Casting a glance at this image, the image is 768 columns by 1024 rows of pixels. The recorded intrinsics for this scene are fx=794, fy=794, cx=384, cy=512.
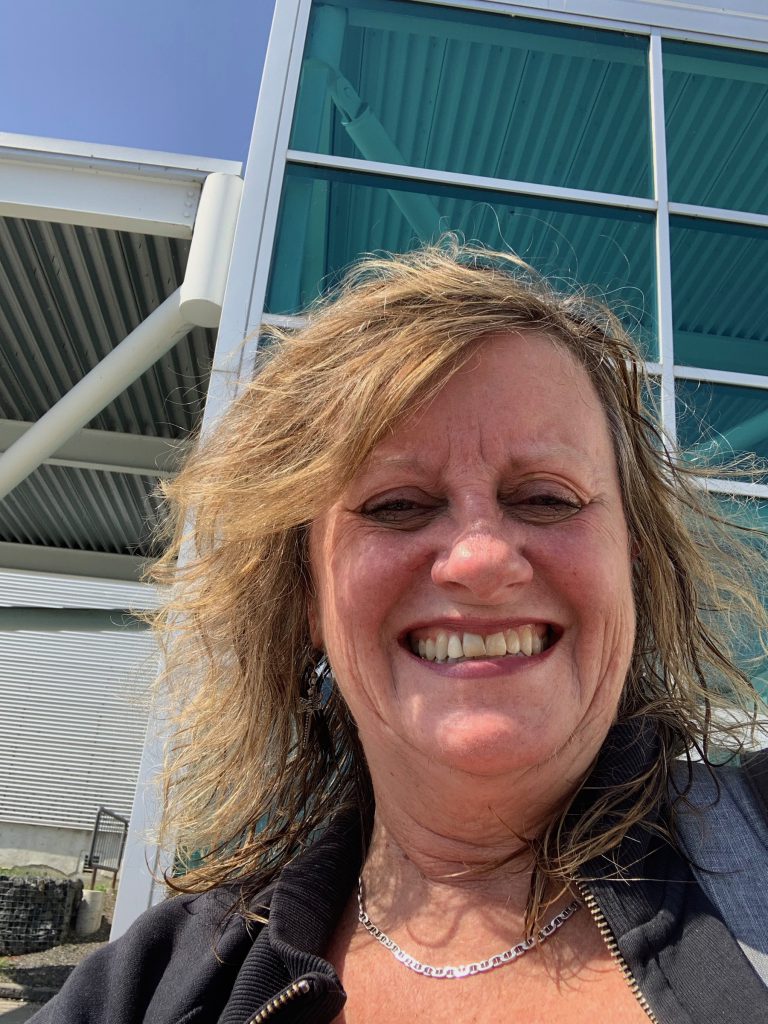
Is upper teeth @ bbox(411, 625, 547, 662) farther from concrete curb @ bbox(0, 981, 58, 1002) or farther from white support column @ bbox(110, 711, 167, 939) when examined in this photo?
concrete curb @ bbox(0, 981, 58, 1002)

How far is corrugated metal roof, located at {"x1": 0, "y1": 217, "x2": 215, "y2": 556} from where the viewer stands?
5758 mm

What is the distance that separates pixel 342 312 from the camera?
5.25 feet

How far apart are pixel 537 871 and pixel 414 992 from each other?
0.26 metres

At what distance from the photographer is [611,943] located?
3.67ft

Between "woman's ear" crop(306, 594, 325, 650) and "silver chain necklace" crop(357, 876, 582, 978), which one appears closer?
"silver chain necklace" crop(357, 876, 582, 978)

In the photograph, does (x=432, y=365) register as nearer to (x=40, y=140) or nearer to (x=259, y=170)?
(x=259, y=170)

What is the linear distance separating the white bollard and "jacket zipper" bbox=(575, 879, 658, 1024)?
812 inches

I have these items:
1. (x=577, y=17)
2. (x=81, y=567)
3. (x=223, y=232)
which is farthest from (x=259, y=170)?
(x=81, y=567)

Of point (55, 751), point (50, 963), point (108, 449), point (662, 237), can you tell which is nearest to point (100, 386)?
point (108, 449)

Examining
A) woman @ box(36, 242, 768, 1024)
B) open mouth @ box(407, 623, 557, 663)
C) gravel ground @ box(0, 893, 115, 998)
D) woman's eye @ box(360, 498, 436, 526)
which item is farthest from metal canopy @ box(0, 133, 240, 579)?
gravel ground @ box(0, 893, 115, 998)

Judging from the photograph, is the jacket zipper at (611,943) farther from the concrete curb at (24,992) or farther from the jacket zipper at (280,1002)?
the concrete curb at (24,992)

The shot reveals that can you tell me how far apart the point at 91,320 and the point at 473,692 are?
20.8 feet

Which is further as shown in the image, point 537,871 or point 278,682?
point 278,682

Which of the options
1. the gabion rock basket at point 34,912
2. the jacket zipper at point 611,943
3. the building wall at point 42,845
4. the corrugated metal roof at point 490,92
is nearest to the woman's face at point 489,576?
the jacket zipper at point 611,943
